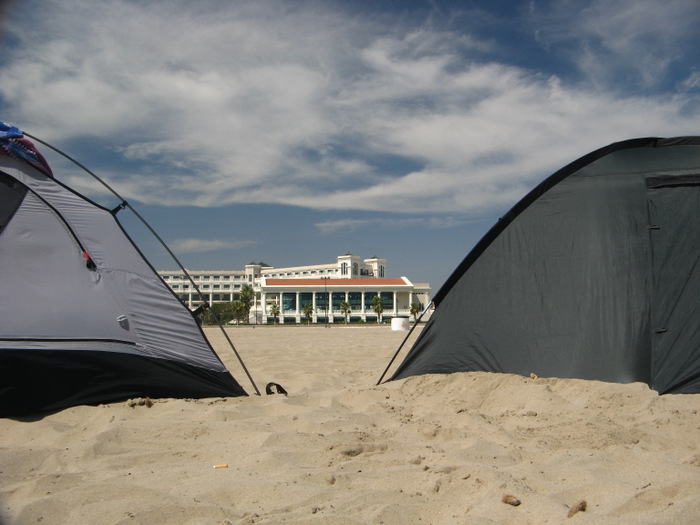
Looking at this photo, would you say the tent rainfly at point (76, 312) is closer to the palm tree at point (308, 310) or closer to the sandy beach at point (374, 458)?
the sandy beach at point (374, 458)

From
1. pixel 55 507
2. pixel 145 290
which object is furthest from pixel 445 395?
pixel 55 507

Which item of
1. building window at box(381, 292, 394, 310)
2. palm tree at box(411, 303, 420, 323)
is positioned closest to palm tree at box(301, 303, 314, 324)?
building window at box(381, 292, 394, 310)

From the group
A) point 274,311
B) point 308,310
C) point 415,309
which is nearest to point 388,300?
point 415,309

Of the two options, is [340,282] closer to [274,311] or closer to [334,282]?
[334,282]

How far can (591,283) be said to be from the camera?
4660mm

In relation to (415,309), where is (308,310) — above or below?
above

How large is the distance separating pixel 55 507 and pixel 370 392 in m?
2.95

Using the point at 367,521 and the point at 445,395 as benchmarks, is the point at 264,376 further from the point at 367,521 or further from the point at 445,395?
the point at 367,521

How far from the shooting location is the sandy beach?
237cm

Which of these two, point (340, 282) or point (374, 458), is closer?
point (374, 458)

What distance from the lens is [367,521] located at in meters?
2.28

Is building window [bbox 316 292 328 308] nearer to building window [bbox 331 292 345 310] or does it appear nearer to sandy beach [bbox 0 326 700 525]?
building window [bbox 331 292 345 310]

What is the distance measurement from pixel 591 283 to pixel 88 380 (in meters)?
4.25

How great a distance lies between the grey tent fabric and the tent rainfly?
2.20 m
